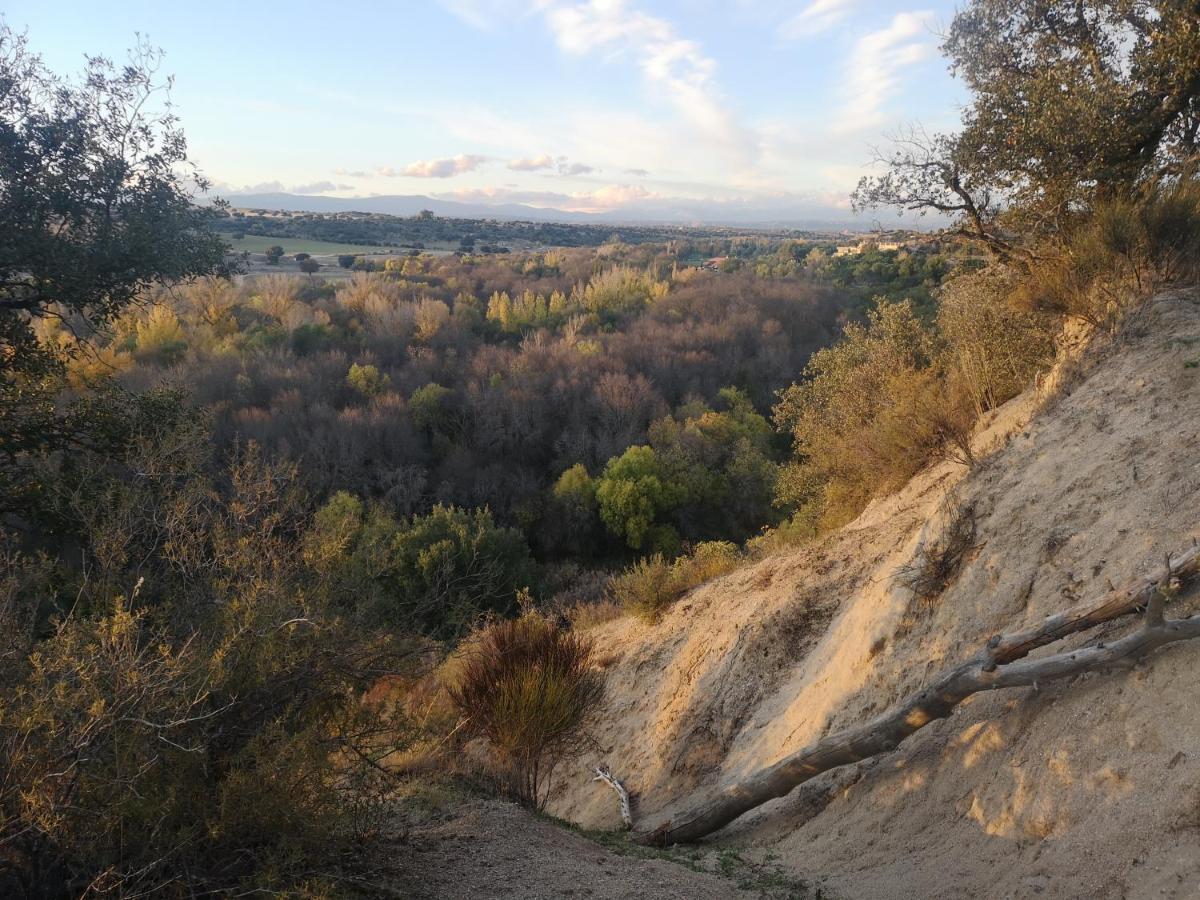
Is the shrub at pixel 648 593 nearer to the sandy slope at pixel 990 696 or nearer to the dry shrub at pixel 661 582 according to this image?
the dry shrub at pixel 661 582

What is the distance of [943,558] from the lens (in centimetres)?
600

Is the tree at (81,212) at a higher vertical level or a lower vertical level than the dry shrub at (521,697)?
higher

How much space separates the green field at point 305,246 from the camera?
64.5 meters

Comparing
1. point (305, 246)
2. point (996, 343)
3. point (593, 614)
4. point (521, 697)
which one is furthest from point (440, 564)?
point (305, 246)

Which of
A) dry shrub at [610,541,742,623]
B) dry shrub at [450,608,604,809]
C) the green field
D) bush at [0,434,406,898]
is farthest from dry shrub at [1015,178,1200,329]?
the green field

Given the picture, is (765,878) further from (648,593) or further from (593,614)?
(593,614)

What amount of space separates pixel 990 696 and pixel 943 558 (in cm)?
171

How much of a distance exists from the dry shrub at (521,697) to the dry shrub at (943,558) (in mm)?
3158

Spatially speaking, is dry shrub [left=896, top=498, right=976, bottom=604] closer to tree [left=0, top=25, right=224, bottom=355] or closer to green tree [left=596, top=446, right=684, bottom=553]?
tree [left=0, top=25, right=224, bottom=355]

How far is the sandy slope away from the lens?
135 inches

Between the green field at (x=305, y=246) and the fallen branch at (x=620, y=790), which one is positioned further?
the green field at (x=305, y=246)

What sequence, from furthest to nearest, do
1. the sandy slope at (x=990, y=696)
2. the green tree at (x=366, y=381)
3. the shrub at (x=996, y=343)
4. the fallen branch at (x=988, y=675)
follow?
the green tree at (x=366, y=381) < the shrub at (x=996, y=343) < the fallen branch at (x=988, y=675) < the sandy slope at (x=990, y=696)

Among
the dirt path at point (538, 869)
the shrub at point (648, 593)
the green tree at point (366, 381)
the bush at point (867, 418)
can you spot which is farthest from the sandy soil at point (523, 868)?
the green tree at point (366, 381)

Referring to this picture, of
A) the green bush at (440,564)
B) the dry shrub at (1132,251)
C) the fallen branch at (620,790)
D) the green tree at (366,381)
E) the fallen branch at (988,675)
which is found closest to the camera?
the fallen branch at (988,675)
